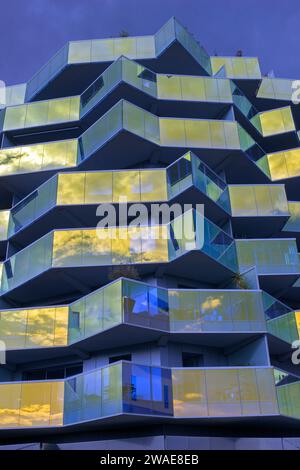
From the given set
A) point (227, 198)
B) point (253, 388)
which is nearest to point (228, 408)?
point (253, 388)

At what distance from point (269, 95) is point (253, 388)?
18.9m

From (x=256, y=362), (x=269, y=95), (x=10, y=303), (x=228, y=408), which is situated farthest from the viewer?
(x=269, y=95)

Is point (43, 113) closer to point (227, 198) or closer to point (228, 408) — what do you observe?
point (227, 198)

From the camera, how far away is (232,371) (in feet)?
57.2

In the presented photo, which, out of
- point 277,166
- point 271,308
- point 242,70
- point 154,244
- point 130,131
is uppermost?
point 242,70

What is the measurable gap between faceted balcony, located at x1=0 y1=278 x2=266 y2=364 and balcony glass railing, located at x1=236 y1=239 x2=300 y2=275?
2.72 metres

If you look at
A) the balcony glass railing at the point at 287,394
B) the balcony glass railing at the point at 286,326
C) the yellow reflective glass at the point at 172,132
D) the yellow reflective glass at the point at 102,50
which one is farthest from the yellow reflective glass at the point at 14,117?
the balcony glass railing at the point at 287,394

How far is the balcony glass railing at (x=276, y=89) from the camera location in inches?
1168

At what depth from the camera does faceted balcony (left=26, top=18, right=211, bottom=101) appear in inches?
1062

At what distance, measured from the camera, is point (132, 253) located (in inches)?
795

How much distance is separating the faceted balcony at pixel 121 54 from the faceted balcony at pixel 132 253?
1123 cm

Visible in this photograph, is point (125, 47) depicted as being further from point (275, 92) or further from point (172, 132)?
point (275, 92)

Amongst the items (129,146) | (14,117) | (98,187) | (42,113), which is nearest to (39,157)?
(42,113)

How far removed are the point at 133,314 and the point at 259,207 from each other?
9080 mm
